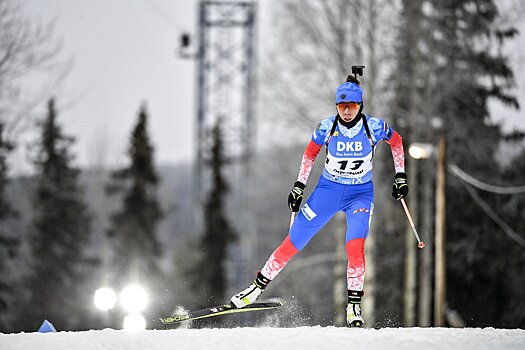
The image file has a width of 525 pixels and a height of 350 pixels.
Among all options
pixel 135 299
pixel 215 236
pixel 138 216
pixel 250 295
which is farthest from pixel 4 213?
pixel 250 295

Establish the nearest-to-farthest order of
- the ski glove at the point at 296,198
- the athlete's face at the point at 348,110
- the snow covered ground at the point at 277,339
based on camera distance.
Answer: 1. the snow covered ground at the point at 277,339
2. the athlete's face at the point at 348,110
3. the ski glove at the point at 296,198

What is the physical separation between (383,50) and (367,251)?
173 inches

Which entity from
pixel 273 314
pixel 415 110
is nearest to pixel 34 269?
pixel 415 110

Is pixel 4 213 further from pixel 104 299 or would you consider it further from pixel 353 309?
pixel 353 309

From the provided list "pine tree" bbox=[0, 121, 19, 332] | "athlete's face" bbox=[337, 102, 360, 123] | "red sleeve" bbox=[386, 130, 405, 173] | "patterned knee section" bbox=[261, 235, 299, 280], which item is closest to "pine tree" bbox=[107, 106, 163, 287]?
"pine tree" bbox=[0, 121, 19, 332]

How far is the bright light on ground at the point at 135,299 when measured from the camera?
768 centimetres

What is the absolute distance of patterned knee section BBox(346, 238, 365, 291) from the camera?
6.12m

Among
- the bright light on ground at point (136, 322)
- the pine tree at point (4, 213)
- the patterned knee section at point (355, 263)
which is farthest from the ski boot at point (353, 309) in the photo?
the pine tree at point (4, 213)

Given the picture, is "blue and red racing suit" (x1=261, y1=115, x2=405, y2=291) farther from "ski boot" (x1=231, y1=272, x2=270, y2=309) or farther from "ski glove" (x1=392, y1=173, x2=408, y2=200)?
"ski boot" (x1=231, y1=272, x2=270, y2=309)

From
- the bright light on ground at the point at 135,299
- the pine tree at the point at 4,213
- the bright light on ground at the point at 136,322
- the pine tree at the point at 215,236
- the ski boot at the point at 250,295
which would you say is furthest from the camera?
the pine tree at the point at 215,236

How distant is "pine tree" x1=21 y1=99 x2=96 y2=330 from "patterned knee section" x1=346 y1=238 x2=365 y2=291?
25691 mm

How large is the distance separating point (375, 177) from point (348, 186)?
935cm

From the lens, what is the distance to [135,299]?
7.70 metres

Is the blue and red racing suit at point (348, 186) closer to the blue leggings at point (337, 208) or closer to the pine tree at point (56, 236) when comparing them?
the blue leggings at point (337, 208)
